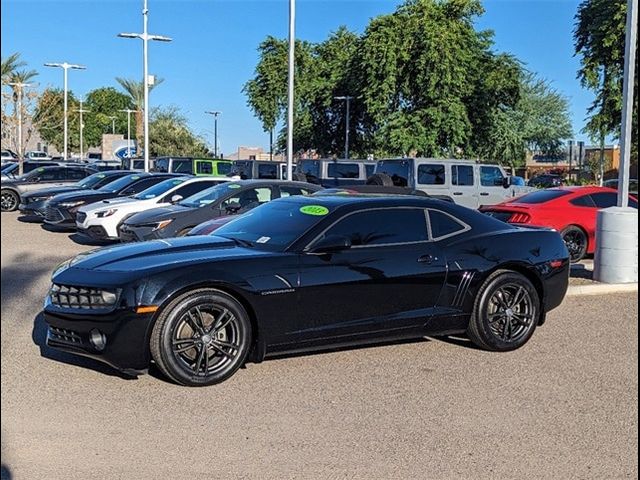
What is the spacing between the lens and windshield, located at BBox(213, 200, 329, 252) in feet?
20.2

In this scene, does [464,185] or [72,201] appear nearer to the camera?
[72,201]

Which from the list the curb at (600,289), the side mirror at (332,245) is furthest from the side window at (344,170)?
the side mirror at (332,245)

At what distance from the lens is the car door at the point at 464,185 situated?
1927cm

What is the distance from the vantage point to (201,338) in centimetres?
545

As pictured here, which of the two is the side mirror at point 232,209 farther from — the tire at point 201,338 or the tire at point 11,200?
the tire at point 11,200

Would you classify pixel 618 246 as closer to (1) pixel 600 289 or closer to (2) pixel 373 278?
(1) pixel 600 289

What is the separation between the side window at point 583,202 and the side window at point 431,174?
6.03 m

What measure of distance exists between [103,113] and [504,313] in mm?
103559

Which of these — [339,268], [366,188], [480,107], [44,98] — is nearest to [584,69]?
[480,107]

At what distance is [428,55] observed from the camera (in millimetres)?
35750

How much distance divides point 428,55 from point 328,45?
57.0 ft

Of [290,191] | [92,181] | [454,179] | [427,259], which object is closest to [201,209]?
[290,191]

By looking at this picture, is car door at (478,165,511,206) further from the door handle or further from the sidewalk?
the door handle

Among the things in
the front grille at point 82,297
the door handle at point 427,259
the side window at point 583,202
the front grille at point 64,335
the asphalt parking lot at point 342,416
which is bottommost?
the asphalt parking lot at point 342,416
